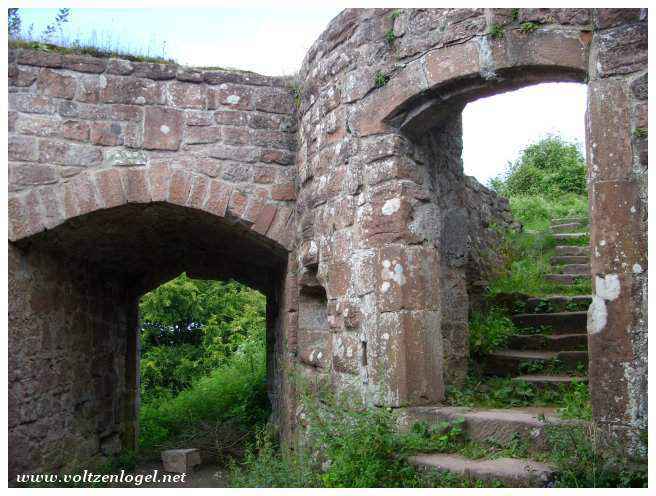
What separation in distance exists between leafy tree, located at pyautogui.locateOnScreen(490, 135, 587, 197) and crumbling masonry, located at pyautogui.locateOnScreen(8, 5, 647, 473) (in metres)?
8.17

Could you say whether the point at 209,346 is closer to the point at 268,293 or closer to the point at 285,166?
the point at 268,293

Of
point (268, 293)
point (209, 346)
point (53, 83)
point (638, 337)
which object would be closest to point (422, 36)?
point (638, 337)

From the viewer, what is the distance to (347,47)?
181 inches

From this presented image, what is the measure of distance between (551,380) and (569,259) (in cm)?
357

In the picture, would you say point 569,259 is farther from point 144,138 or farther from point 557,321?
point 144,138

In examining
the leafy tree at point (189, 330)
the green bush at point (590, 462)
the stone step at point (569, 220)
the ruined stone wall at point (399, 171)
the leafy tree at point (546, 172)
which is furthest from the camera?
the leafy tree at point (546, 172)

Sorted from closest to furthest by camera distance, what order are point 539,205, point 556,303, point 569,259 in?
point 556,303, point 569,259, point 539,205

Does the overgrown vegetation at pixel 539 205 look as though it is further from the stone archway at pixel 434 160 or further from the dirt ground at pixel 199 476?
the dirt ground at pixel 199 476

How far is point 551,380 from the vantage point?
4715mm

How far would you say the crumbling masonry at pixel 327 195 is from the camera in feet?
10.4

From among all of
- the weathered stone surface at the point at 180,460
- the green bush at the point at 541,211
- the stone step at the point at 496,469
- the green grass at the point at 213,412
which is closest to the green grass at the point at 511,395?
the stone step at the point at 496,469

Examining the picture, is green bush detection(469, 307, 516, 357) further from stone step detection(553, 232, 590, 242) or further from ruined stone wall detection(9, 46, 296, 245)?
stone step detection(553, 232, 590, 242)

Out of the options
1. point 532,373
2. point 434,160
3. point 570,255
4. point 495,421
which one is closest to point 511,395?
point 532,373

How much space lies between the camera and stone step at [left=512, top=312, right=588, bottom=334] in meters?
5.88
